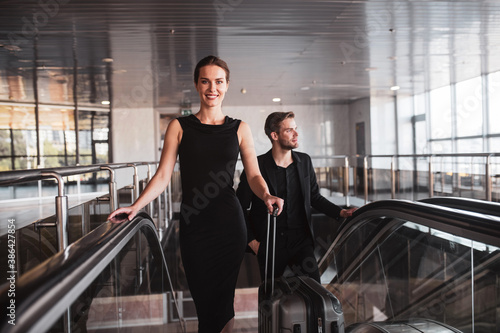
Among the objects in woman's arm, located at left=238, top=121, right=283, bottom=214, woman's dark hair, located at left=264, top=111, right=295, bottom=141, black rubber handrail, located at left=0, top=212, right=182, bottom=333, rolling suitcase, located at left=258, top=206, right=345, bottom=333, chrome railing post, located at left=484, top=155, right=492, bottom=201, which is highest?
woman's dark hair, located at left=264, top=111, right=295, bottom=141

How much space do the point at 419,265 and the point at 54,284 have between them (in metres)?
2.71

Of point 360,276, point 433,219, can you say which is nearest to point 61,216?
point 433,219

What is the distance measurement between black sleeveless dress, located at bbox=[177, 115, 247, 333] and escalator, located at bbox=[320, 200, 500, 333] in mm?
885

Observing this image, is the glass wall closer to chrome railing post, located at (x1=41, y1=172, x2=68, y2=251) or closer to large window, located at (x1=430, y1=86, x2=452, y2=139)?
large window, located at (x1=430, y1=86, x2=452, y2=139)

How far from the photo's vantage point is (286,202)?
308 centimetres

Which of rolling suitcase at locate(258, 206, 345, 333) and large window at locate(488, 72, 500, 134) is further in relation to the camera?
large window at locate(488, 72, 500, 134)

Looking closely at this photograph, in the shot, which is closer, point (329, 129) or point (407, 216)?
point (407, 216)

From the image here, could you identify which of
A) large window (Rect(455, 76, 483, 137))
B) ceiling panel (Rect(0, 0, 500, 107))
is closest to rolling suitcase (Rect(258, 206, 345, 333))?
ceiling panel (Rect(0, 0, 500, 107))

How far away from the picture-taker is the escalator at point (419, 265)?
1.93 m

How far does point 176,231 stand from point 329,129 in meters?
11.3

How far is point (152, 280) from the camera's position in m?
3.07

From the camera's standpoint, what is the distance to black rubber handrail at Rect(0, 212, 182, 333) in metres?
0.73

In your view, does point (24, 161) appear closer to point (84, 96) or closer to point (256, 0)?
point (84, 96)

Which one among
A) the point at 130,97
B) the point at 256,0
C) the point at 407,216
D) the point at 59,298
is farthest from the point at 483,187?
the point at 130,97
